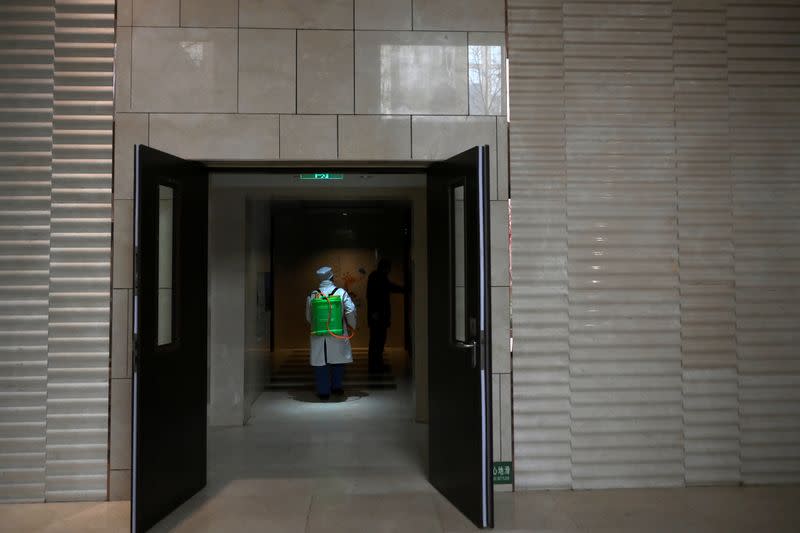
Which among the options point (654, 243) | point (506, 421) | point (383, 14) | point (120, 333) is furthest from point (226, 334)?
point (654, 243)

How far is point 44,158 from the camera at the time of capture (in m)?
4.11

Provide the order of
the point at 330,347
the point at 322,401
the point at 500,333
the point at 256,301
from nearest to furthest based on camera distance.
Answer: the point at 500,333, the point at 256,301, the point at 330,347, the point at 322,401

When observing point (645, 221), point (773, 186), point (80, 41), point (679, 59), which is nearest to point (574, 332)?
point (645, 221)

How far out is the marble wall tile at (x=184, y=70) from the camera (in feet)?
13.7

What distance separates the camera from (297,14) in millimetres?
4266

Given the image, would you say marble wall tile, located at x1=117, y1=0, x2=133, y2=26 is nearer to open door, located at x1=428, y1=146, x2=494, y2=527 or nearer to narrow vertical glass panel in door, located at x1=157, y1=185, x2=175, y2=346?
narrow vertical glass panel in door, located at x1=157, y1=185, x2=175, y2=346

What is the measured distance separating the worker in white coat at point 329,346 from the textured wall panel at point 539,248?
3336 millimetres

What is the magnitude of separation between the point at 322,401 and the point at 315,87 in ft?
13.9

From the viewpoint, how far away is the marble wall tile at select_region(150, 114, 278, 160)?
418cm

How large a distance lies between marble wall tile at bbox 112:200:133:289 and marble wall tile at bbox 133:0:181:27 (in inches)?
49.0

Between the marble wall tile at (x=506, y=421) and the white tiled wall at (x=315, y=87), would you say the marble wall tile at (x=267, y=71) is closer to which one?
the white tiled wall at (x=315, y=87)

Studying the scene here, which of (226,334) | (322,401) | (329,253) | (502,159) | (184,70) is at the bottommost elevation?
(322,401)

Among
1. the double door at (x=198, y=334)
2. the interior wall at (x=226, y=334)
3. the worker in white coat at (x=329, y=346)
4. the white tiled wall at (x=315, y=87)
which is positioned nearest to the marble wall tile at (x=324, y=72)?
the white tiled wall at (x=315, y=87)

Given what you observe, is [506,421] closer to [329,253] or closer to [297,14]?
[297,14]
